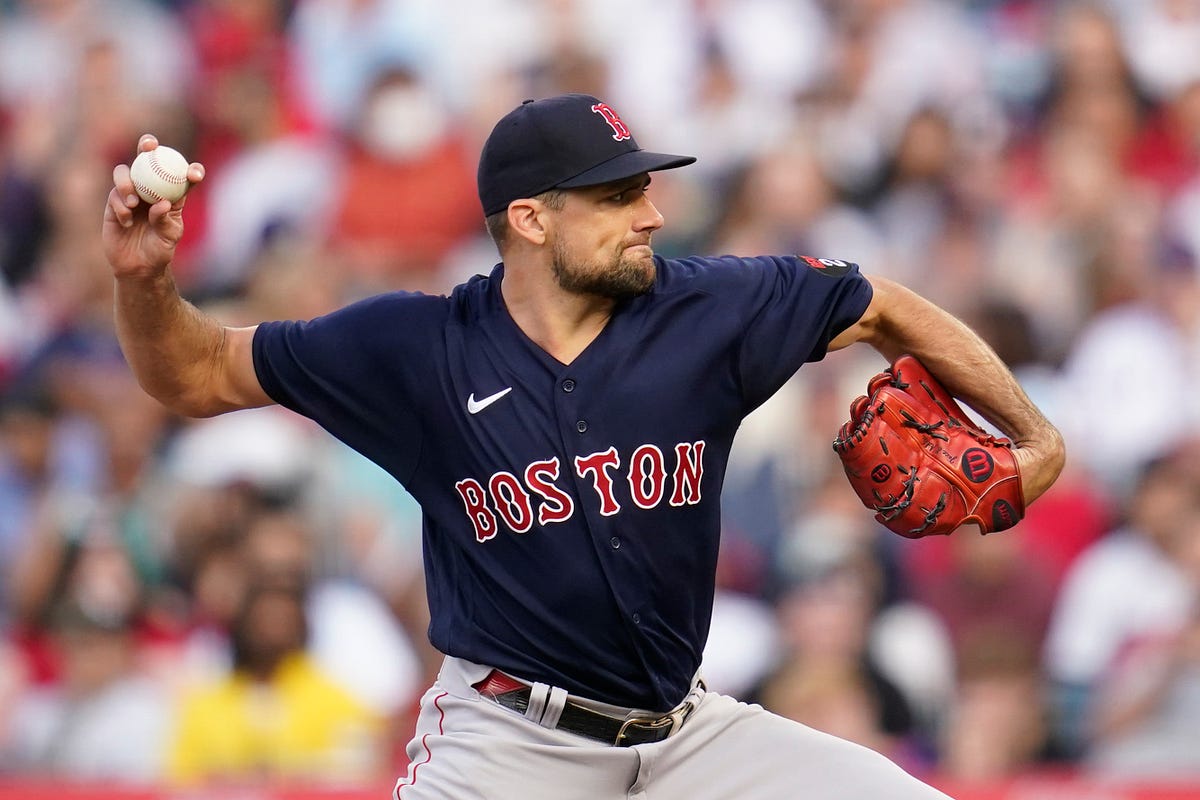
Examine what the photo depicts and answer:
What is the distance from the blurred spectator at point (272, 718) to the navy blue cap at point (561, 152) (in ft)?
9.95

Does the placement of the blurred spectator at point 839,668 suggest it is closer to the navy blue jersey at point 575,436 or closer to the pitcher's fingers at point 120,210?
the navy blue jersey at point 575,436

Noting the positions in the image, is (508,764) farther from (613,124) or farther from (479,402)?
(613,124)

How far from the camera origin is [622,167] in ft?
12.3

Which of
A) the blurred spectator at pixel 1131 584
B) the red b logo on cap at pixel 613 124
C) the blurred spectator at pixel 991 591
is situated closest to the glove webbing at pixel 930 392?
the red b logo on cap at pixel 613 124

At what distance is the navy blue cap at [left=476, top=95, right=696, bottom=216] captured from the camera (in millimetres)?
3773

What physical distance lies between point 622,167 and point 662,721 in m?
1.20

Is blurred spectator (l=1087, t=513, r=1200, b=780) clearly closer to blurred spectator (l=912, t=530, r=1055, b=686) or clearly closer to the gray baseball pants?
blurred spectator (l=912, t=530, r=1055, b=686)

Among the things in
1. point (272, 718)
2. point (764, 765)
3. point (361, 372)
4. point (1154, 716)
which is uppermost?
point (361, 372)

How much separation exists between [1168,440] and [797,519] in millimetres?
1633

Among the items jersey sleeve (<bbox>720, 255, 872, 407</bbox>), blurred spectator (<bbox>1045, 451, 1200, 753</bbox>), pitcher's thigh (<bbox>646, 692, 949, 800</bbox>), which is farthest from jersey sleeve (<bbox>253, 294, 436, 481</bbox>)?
blurred spectator (<bbox>1045, 451, 1200, 753</bbox>)

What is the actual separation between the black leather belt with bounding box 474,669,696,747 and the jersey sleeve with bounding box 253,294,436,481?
508 millimetres

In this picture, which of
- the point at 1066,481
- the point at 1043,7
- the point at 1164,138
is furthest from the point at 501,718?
the point at 1043,7

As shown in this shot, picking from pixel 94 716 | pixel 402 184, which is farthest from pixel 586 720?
pixel 402 184

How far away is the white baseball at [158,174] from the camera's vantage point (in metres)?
3.65
